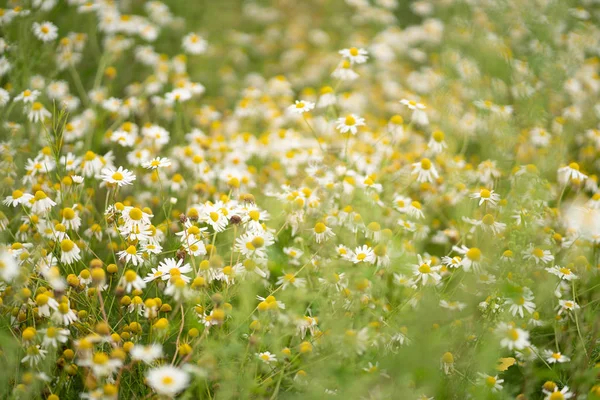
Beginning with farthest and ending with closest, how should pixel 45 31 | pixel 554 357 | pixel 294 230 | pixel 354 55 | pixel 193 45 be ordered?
pixel 193 45, pixel 45 31, pixel 354 55, pixel 294 230, pixel 554 357

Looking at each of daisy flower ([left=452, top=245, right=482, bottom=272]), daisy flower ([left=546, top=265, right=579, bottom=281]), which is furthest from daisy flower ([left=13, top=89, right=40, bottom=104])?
daisy flower ([left=546, top=265, right=579, bottom=281])

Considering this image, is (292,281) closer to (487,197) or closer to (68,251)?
(68,251)

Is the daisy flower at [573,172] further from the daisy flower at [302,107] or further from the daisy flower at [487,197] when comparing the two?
the daisy flower at [302,107]

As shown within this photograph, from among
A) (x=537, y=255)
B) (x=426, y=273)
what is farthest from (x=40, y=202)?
(x=537, y=255)

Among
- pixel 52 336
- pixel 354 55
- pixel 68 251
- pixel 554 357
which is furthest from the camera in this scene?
pixel 354 55

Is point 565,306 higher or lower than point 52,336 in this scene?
lower

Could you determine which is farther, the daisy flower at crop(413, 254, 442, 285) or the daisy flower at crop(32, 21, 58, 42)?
the daisy flower at crop(32, 21, 58, 42)

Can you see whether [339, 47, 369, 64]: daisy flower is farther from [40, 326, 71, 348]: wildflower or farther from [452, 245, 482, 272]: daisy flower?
[40, 326, 71, 348]: wildflower

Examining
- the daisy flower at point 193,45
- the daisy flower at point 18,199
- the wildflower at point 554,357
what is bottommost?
the wildflower at point 554,357

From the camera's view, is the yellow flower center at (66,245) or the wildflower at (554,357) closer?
the yellow flower center at (66,245)

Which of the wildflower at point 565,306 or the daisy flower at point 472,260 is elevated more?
the daisy flower at point 472,260

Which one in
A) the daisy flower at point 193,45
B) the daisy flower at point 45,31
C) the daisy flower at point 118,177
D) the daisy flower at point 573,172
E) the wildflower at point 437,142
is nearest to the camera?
the daisy flower at point 118,177

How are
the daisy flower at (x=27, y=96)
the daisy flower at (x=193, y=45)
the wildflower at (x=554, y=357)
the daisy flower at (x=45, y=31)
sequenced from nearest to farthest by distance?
the wildflower at (x=554, y=357) < the daisy flower at (x=27, y=96) < the daisy flower at (x=45, y=31) < the daisy flower at (x=193, y=45)

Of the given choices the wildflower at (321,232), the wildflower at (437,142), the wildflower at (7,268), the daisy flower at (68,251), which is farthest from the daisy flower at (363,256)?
the wildflower at (7,268)
